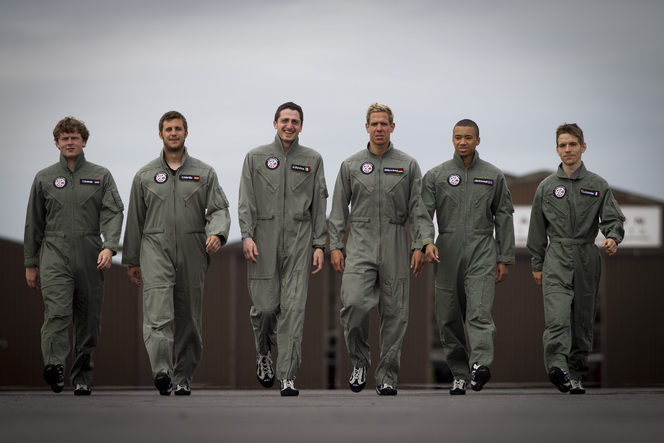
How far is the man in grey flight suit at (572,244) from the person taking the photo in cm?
840

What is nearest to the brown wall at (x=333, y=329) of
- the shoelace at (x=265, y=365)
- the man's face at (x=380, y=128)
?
the shoelace at (x=265, y=365)

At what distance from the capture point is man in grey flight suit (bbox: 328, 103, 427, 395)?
26.6ft

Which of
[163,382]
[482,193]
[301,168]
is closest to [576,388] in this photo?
[482,193]

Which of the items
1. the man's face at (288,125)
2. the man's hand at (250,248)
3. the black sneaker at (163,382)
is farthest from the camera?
the man's face at (288,125)

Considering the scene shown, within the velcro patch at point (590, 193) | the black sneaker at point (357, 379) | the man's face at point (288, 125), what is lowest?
the black sneaker at point (357, 379)

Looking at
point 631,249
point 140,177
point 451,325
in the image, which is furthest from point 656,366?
point 140,177

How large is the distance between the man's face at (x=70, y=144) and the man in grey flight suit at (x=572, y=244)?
12.8 feet

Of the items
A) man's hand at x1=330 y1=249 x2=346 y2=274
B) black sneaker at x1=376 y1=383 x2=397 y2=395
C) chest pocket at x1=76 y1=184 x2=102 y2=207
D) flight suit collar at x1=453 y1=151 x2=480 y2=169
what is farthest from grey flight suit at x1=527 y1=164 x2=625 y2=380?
chest pocket at x1=76 y1=184 x2=102 y2=207

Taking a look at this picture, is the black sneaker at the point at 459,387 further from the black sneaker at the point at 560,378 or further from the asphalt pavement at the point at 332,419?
the black sneaker at the point at 560,378

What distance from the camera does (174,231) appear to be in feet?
26.1

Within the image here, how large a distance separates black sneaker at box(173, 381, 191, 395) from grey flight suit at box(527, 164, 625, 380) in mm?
2960

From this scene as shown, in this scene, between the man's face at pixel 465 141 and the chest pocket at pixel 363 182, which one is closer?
the chest pocket at pixel 363 182

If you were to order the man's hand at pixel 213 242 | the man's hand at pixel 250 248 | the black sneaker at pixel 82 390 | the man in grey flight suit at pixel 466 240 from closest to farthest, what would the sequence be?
the man's hand at pixel 213 242 < the man's hand at pixel 250 248 < the black sneaker at pixel 82 390 < the man in grey flight suit at pixel 466 240

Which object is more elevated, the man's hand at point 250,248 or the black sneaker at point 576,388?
the man's hand at point 250,248
